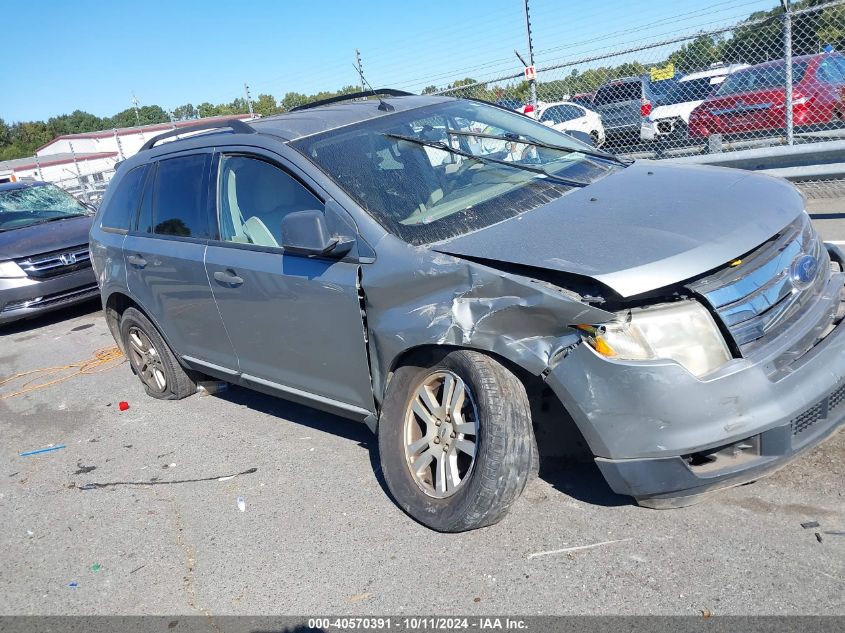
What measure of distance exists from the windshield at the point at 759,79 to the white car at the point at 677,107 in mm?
172

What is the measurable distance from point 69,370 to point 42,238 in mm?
2700

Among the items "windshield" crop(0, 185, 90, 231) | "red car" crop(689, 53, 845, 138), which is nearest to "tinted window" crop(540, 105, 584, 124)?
"red car" crop(689, 53, 845, 138)

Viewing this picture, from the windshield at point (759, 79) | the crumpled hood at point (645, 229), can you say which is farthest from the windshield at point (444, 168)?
the windshield at point (759, 79)

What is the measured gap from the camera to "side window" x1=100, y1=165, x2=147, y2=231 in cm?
541

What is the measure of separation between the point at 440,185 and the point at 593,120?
11.1 meters

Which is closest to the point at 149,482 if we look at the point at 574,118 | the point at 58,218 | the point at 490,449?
the point at 490,449

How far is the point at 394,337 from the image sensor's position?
3404 mm

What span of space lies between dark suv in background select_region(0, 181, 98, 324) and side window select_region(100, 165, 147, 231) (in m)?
3.46

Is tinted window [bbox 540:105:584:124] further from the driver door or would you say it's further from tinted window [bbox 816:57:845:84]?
the driver door

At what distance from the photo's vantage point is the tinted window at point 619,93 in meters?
12.3

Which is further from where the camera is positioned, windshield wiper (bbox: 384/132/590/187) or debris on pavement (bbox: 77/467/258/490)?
debris on pavement (bbox: 77/467/258/490)

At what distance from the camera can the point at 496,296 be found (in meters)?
3.06

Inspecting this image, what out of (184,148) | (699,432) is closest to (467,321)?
(699,432)

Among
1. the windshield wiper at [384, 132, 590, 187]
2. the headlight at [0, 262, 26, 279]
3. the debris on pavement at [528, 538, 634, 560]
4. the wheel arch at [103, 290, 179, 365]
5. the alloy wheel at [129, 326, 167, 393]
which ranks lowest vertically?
the debris on pavement at [528, 538, 634, 560]
